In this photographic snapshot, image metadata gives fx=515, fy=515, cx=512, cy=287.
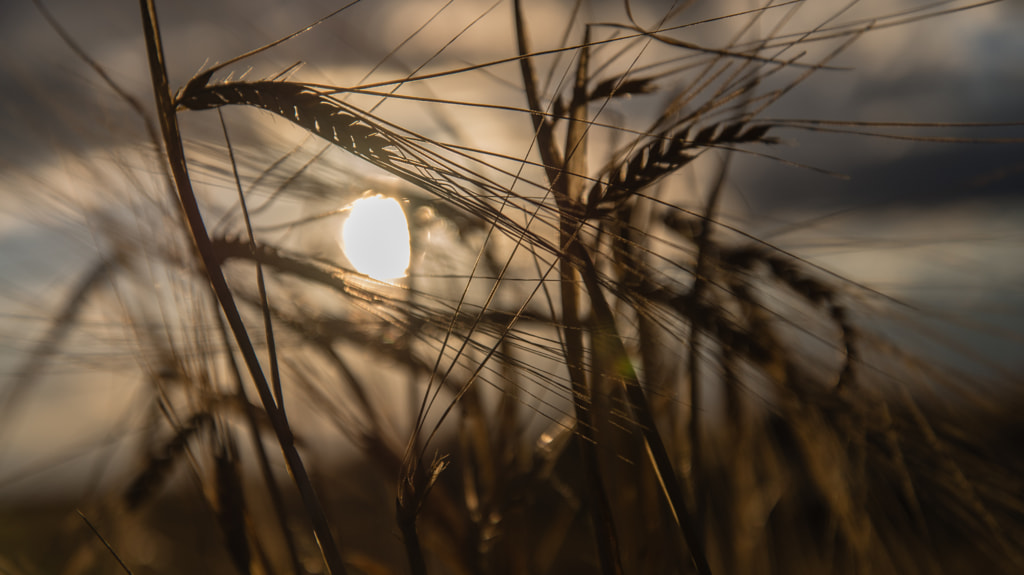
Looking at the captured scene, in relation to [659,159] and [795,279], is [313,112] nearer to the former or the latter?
[659,159]

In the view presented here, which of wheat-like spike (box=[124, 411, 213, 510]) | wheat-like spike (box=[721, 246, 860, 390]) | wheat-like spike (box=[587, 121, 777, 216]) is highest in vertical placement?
wheat-like spike (box=[587, 121, 777, 216])

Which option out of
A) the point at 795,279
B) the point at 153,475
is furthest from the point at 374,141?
the point at 153,475

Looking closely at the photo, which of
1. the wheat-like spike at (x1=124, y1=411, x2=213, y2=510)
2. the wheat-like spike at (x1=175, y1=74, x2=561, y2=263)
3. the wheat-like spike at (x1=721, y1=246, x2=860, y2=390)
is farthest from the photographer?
the wheat-like spike at (x1=124, y1=411, x2=213, y2=510)

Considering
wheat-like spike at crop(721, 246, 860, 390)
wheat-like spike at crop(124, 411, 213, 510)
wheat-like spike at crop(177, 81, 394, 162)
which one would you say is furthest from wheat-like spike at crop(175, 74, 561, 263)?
wheat-like spike at crop(124, 411, 213, 510)

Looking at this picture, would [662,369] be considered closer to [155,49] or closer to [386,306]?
[386,306]

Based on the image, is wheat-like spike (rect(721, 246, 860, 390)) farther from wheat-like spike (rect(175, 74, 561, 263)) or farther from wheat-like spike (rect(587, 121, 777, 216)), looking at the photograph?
wheat-like spike (rect(175, 74, 561, 263))

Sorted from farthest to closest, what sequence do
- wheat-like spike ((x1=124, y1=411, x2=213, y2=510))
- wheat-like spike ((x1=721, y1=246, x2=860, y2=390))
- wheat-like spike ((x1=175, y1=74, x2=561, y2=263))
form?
wheat-like spike ((x1=124, y1=411, x2=213, y2=510)) → wheat-like spike ((x1=721, y1=246, x2=860, y2=390)) → wheat-like spike ((x1=175, y1=74, x2=561, y2=263))

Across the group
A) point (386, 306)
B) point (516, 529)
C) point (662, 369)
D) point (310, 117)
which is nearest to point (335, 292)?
point (386, 306)

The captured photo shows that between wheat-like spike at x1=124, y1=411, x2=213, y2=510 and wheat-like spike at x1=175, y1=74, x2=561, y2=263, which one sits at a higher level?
wheat-like spike at x1=175, y1=74, x2=561, y2=263

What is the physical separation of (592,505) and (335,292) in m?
0.34

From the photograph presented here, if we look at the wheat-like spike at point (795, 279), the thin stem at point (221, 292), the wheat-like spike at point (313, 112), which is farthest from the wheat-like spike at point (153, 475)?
the wheat-like spike at point (795, 279)

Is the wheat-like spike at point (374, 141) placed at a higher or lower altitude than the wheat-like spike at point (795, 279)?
higher

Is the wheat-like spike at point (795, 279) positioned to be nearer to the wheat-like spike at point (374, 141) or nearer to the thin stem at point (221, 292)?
the wheat-like spike at point (374, 141)

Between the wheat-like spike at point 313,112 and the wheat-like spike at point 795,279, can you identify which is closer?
the wheat-like spike at point 313,112
